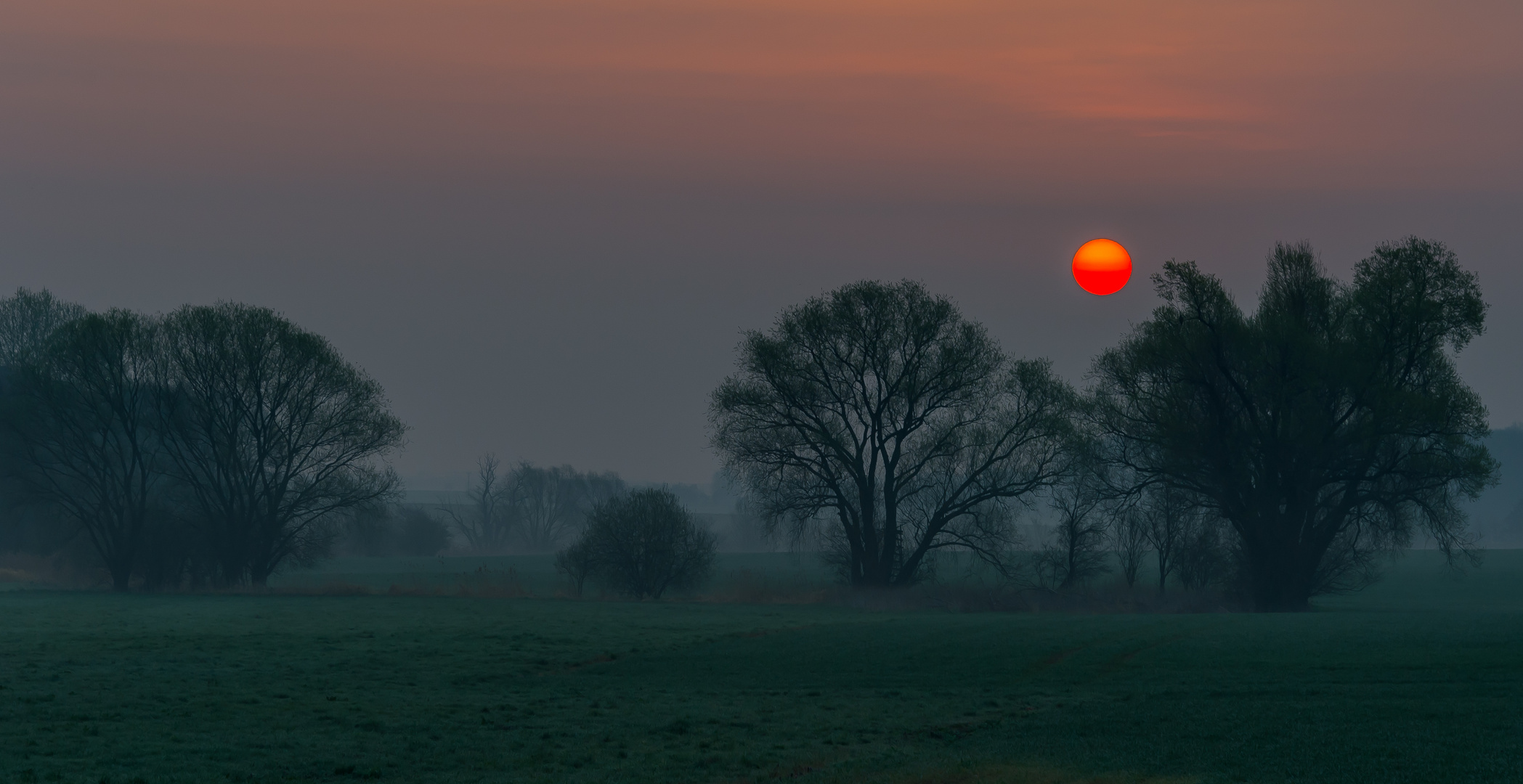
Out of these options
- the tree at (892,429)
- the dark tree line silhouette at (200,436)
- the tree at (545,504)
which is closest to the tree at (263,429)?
the dark tree line silhouette at (200,436)

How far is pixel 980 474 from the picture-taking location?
160ft

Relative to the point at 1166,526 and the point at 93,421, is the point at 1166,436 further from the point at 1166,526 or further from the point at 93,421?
the point at 93,421

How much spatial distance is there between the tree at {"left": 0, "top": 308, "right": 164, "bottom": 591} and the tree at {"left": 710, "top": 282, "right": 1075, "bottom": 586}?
27.4 metres

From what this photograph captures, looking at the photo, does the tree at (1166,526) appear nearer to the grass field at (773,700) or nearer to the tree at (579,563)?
the grass field at (773,700)

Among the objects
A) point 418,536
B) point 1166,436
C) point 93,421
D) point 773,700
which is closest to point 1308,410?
point 1166,436

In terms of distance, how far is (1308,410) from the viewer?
129 feet

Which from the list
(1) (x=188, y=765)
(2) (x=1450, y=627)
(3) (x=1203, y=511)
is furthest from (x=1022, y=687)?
(3) (x=1203, y=511)

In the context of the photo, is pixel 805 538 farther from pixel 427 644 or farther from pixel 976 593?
pixel 427 644

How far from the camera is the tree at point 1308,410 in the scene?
38.7m

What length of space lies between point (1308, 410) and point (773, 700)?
2693 cm

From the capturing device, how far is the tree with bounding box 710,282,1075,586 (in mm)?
47625

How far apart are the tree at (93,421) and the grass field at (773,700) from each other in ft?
69.9

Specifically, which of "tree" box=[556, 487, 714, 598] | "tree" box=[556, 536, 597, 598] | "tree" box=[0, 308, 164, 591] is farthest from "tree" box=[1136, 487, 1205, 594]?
"tree" box=[0, 308, 164, 591]

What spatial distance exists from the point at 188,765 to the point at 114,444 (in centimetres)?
4922
